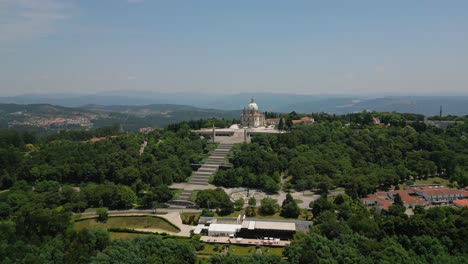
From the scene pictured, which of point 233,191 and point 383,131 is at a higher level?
point 383,131

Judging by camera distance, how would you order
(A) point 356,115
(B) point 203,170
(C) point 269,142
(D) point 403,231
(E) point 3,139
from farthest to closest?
(A) point 356,115
(E) point 3,139
(C) point 269,142
(B) point 203,170
(D) point 403,231

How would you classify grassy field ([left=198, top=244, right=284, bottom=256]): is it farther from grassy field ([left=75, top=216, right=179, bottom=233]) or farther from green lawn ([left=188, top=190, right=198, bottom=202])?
green lawn ([left=188, top=190, right=198, bottom=202])

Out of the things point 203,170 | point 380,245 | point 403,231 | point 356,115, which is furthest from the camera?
point 356,115

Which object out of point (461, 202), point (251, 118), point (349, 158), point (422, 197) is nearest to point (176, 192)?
point (349, 158)

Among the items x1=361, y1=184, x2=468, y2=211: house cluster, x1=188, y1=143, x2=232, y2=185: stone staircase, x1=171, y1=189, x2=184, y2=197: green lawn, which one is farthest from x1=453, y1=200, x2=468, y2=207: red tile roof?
x1=171, y1=189, x2=184, y2=197: green lawn

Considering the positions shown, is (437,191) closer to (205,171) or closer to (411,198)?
(411,198)

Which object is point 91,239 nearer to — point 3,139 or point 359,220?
point 359,220

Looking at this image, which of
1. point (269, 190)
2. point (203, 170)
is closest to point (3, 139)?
point (203, 170)
